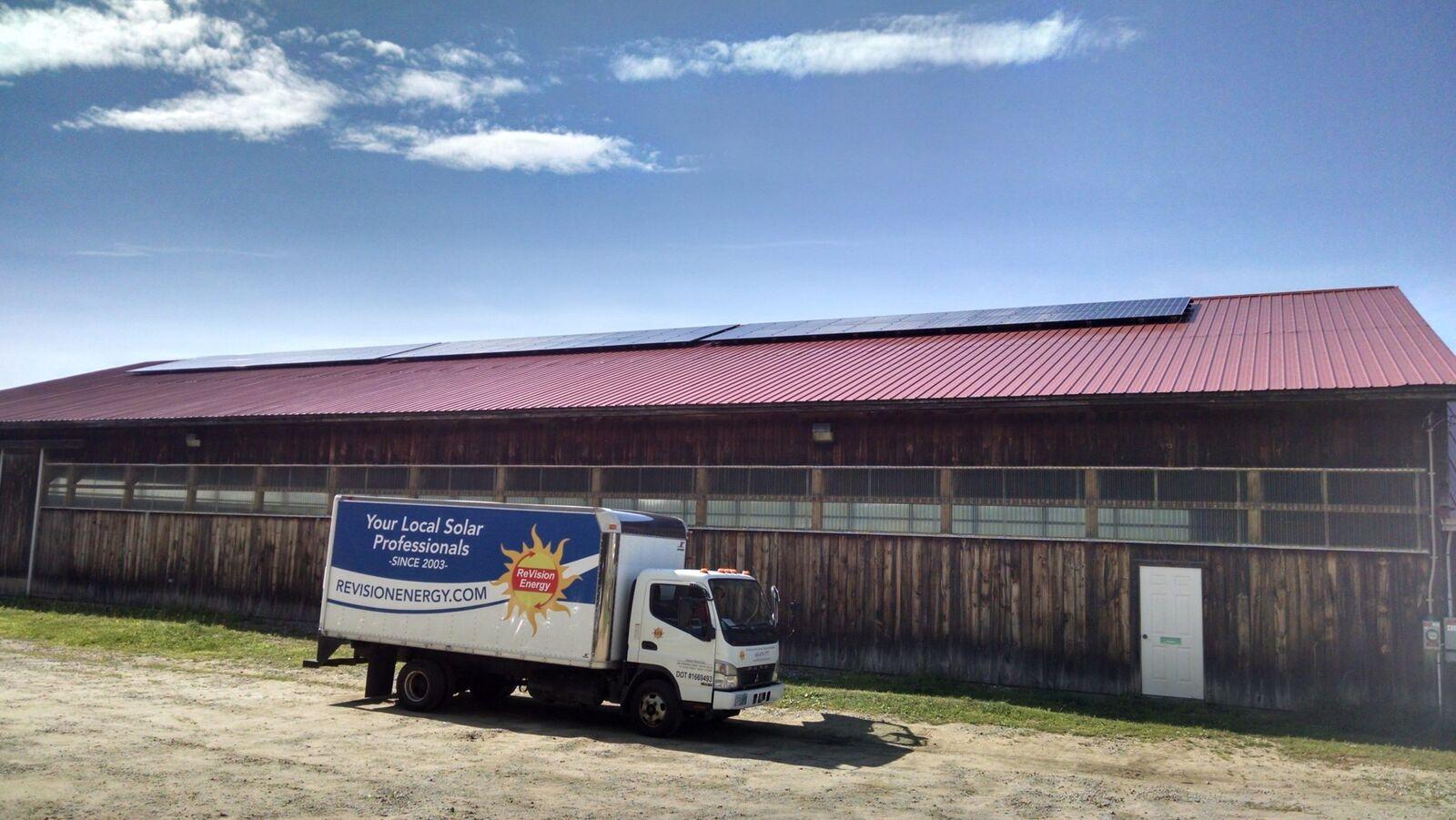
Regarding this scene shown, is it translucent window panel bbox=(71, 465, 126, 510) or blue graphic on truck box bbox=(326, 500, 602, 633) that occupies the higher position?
translucent window panel bbox=(71, 465, 126, 510)

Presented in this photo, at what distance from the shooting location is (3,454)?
97.7 ft

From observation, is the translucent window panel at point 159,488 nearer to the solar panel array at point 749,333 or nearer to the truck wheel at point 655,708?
the solar panel array at point 749,333

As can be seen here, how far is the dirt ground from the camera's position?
10.6m

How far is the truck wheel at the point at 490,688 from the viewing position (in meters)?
16.2

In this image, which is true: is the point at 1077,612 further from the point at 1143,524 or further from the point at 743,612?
the point at 743,612

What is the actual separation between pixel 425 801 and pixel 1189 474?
12.8m

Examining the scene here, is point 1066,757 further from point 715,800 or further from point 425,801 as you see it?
point 425,801

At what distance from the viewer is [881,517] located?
778 inches

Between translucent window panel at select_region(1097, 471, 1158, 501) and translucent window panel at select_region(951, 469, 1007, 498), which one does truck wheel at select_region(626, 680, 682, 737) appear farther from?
translucent window panel at select_region(1097, 471, 1158, 501)

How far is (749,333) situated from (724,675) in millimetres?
15198

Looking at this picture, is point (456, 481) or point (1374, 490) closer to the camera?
point (1374, 490)

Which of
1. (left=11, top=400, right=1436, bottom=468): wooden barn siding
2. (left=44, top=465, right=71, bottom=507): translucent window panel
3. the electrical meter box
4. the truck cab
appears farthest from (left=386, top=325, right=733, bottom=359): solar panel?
the electrical meter box

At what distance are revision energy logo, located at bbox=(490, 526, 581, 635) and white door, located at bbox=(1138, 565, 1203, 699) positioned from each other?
919cm

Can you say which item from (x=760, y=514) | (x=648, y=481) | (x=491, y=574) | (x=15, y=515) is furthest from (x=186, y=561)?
(x=760, y=514)
